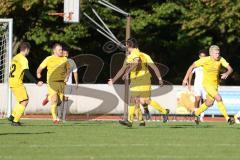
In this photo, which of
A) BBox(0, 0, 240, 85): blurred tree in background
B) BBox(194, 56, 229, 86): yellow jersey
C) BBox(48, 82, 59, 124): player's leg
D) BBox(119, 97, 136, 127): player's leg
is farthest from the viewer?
BBox(0, 0, 240, 85): blurred tree in background

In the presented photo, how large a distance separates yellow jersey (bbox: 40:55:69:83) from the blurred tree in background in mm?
15071

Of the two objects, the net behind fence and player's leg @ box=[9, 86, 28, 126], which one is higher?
the net behind fence

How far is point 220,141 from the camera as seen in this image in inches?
563

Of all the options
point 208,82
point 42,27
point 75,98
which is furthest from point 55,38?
point 208,82

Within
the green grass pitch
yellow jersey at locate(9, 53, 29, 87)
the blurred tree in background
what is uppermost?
the blurred tree in background

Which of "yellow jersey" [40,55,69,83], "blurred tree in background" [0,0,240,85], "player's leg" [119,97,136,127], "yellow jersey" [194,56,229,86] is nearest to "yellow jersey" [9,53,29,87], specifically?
"yellow jersey" [40,55,69,83]

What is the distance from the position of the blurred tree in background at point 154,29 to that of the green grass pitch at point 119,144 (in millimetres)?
20731

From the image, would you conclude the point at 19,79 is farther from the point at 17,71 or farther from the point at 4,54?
the point at 4,54

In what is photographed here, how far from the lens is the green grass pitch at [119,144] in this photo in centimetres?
1166

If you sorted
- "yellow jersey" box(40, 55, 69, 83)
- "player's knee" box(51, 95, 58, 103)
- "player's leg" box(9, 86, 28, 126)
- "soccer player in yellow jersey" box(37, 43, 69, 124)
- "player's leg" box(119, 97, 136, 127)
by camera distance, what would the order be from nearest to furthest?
"player's leg" box(119, 97, 136, 127)
"player's leg" box(9, 86, 28, 126)
"player's knee" box(51, 95, 58, 103)
"soccer player in yellow jersey" box(37, 43, 69, 124)
"yellow jersey" box(40, 55, 69, 83)

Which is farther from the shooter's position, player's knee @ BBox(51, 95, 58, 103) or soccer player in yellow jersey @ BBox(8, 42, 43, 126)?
player's knee @ BBox(51, 95, 58, 103)

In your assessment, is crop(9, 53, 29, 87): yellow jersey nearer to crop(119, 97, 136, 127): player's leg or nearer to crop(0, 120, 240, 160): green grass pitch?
crop(0, 120, 240, 160): green grass pitch

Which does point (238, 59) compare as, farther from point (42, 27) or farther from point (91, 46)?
point (42, 27)

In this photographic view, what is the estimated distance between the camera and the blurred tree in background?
38688 millimetres
